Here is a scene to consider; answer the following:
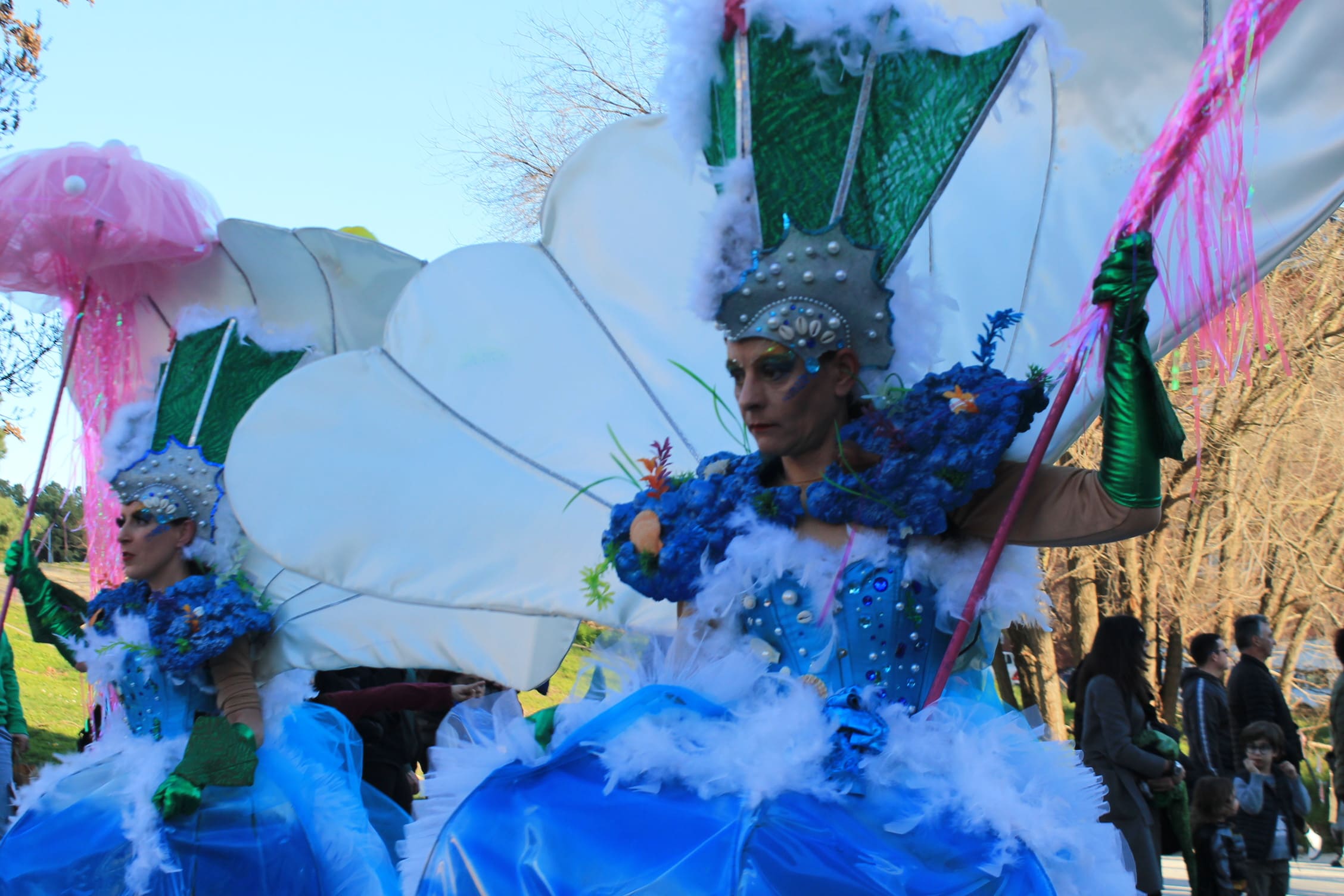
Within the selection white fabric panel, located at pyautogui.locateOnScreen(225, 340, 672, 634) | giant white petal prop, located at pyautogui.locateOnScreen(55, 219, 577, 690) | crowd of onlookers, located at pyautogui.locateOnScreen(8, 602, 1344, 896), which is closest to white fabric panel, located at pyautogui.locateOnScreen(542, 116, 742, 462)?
white fabric panel, located at pyautogui.locateOnScreen(225, 340, 672, 634)

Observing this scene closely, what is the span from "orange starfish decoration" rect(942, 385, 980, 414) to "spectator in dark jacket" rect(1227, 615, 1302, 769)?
→ 399 cm

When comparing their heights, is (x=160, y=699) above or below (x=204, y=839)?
above

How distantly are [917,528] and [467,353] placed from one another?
5.73 ft

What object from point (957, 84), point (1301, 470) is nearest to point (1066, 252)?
point (957, 84)

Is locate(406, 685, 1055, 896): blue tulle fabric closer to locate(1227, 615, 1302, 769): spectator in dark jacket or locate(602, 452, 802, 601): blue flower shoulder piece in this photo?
locate(602, 452, 802, 601): blue flower shoulder piece

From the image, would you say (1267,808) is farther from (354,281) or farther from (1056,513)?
(354,281)

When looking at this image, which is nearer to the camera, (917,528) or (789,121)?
(917,528)

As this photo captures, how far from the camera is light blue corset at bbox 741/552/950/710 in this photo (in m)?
2.41

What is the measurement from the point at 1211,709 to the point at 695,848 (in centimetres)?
468

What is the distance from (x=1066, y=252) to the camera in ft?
9.00

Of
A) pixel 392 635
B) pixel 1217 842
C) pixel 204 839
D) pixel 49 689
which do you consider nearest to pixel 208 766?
pixel 204 839

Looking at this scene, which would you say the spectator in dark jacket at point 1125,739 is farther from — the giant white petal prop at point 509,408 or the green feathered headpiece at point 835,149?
the green feathered headpiece at point 835,149

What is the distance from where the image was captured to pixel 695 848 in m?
1.92

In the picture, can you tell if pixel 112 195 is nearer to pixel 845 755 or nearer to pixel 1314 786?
pixel 845 755
